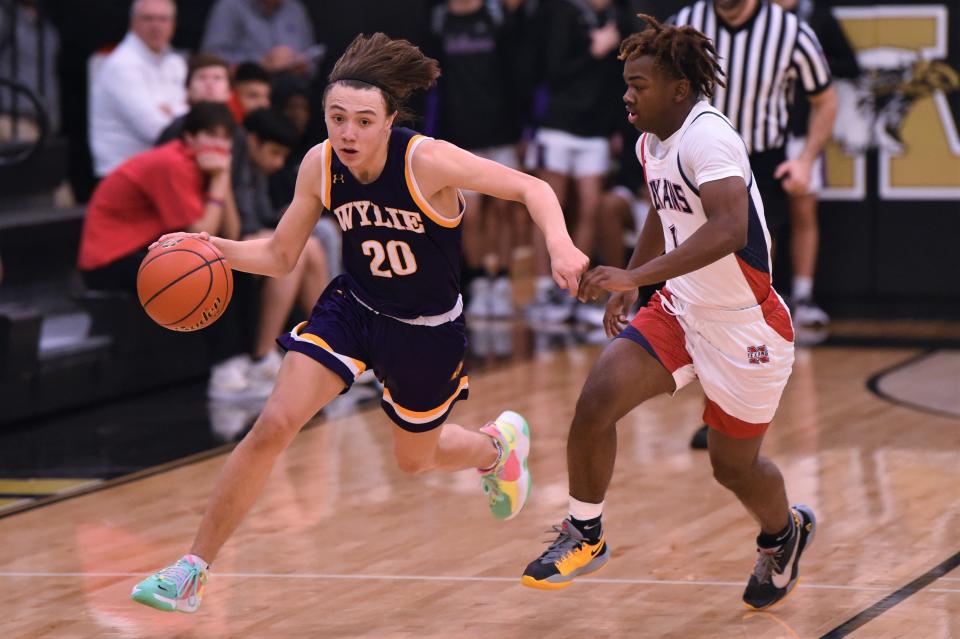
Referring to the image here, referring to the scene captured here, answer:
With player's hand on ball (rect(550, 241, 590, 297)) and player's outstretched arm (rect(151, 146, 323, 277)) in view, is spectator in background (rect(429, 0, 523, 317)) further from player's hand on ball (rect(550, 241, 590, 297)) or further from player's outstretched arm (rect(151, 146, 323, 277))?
player's hand on ball (rect(550, 241, 590, 297))

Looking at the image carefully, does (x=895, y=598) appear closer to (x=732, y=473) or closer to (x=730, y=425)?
(x=732, y=473)

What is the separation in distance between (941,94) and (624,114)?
210 centimetres

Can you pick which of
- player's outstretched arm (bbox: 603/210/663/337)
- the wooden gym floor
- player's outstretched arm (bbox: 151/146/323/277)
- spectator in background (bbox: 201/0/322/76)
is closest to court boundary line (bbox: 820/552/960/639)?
the wooden gym floor

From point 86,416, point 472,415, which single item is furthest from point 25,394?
point 472,415

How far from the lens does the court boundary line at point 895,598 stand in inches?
174

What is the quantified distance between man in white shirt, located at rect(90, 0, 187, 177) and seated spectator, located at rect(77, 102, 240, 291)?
0.87 m

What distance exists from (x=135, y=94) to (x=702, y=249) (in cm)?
544

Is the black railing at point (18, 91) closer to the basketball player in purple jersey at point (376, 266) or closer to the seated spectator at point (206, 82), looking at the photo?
the seated spectator at point (206, 82)

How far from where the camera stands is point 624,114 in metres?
11.1

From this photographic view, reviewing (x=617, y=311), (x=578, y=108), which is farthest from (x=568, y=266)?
(x=578, y=108)

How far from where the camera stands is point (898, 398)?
8.05m

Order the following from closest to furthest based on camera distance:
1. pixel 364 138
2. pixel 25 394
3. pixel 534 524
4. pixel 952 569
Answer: pixel 364 138, pixel 952 569, pixel 534 524, pixel 25 394

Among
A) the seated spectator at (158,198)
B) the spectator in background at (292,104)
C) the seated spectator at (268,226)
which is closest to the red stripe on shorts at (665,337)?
the seated spectator at (158,198)

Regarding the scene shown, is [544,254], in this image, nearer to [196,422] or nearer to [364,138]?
[196,422]
